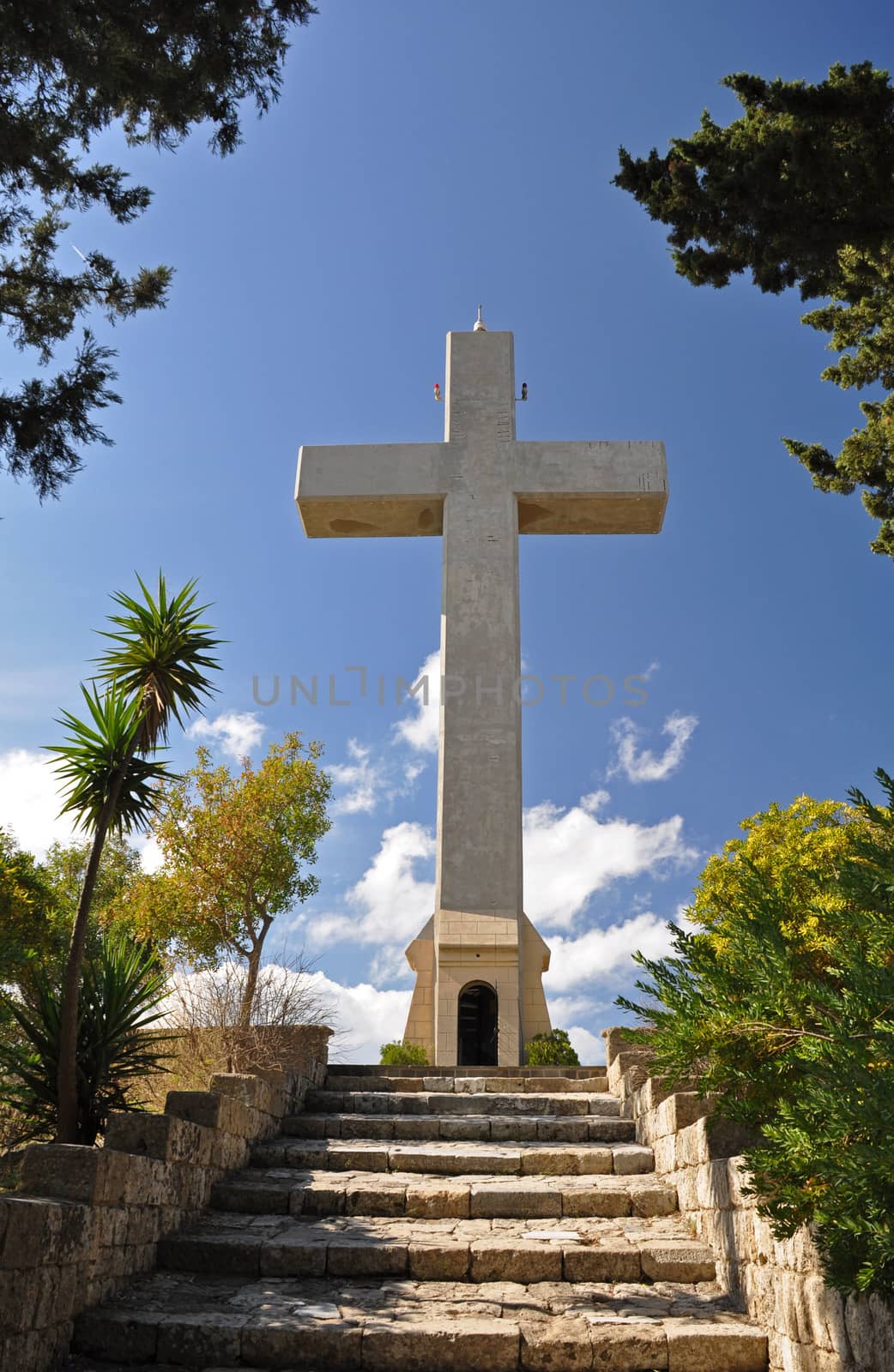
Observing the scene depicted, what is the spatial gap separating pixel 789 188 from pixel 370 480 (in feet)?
24.4

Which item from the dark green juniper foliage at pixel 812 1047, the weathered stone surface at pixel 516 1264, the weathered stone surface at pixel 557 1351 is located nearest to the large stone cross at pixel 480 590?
the weathered stone surface at pixel 516 1264

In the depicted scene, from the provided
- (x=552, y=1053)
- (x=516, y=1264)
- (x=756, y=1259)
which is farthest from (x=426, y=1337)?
(x=552, y=1053)

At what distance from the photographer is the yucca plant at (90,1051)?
21.5 feet

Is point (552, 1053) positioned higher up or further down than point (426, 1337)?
higher up

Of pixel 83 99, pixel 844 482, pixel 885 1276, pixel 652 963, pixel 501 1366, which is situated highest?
pixel 844 482

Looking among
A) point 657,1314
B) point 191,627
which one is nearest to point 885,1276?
point 657,1314

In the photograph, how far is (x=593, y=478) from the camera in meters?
14.6

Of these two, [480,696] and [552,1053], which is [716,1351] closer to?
[552,1053]

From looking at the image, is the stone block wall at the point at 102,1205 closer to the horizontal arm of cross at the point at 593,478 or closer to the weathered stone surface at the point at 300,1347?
the weathered stone surface at the point at 300,1347

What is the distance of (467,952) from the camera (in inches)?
504

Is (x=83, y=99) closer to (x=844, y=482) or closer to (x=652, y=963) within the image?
(x=652, y=963)

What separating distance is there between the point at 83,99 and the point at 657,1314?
273 inches

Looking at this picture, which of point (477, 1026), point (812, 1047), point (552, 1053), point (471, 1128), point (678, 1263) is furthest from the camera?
point (477, 1026)

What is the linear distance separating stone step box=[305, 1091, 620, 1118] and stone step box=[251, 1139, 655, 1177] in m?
0.94
